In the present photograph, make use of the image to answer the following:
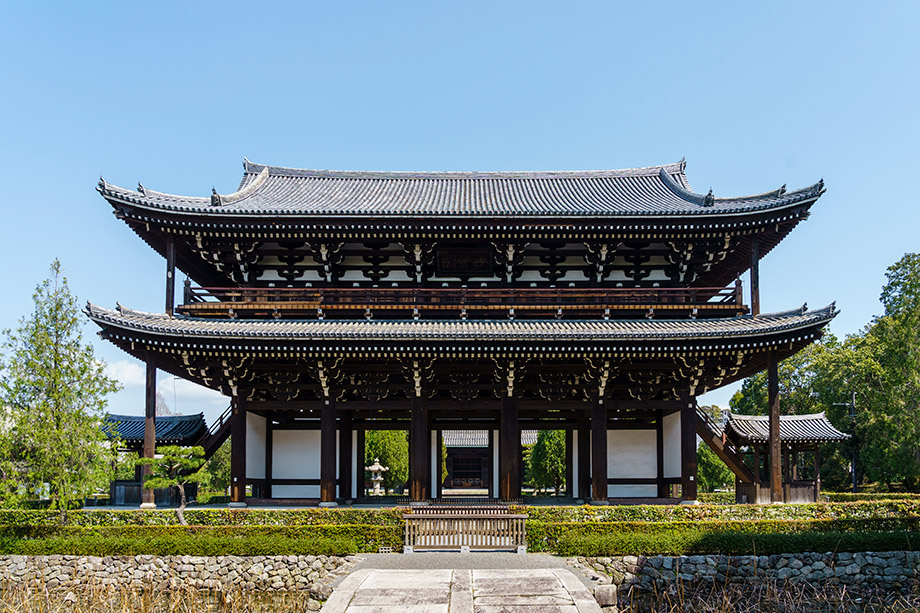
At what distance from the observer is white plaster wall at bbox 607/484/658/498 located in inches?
904

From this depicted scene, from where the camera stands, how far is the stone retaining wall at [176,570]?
16688mm

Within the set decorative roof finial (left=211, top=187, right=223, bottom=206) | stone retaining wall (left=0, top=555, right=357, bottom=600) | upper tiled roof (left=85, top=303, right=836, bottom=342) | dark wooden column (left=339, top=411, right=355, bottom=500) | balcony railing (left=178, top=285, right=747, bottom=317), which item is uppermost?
decorative roof finial (left=211, top=187, right=223, bottom=206)

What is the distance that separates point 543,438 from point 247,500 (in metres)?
25.0

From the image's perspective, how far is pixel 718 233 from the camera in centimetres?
2250

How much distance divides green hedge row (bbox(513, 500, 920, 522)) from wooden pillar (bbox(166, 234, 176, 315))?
12655 millimetres

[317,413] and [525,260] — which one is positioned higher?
[525,260]

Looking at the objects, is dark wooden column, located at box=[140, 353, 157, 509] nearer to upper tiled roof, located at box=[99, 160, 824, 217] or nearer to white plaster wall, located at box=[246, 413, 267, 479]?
white plaster wall, located at box=[246, 413, 267, 479]

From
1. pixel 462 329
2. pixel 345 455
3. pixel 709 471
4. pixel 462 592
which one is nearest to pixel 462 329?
pixel 462 329

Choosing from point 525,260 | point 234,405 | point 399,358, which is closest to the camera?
point 399,358

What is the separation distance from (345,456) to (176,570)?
7.85m

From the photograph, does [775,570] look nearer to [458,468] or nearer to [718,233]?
[718,233]

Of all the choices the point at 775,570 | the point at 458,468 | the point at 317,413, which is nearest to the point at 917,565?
the point at 775,570

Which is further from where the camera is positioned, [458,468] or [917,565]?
[458,468]

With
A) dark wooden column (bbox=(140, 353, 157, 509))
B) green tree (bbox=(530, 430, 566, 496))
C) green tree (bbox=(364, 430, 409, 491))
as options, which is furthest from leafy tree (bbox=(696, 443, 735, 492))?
dark wooden column (bbox=(140, 353, 157, 509))
